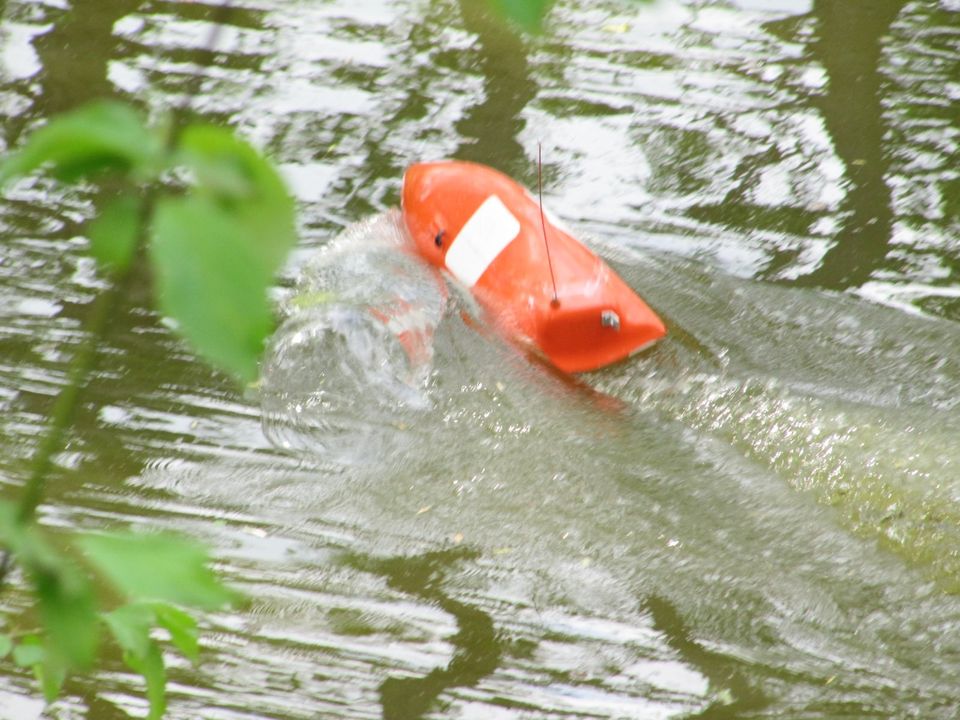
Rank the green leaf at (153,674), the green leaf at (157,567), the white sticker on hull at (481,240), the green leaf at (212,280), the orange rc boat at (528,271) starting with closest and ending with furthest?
the green leaf at (212,280) < the green leaf at (157,567) < the green leaf at (153,674) < the orange rc boat at (528,271) < the white sticker on hull at (481,240)

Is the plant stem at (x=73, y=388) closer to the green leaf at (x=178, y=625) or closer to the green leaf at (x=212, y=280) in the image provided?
the green leaf at (x=212, y=280)

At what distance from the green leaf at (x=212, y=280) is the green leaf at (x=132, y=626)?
2.83 feet

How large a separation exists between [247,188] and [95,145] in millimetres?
75

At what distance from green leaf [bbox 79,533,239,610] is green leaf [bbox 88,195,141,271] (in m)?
0.14

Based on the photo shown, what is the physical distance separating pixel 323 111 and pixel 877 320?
8.59ft

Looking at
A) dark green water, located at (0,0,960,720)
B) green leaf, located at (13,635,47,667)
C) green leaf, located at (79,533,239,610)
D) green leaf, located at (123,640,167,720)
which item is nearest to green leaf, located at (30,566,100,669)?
green leaf, located at (79,533,239,610)

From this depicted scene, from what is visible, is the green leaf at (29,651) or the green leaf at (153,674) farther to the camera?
the green leaf at (29,651)

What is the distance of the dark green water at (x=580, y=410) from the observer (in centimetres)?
302

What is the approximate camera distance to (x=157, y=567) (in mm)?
625

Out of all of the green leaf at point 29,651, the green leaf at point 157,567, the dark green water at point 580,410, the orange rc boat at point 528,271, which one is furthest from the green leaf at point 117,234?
the orange rc boat at point 528,271

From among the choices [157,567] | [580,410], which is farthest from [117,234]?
[580,410]

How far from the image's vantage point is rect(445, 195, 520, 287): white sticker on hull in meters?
4.15

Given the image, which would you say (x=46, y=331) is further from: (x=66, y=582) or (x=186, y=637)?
(x=66, y=582)

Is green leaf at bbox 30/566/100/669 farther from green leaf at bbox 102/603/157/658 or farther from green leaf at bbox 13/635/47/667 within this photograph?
green leaf at bbox 13/635/47/667
